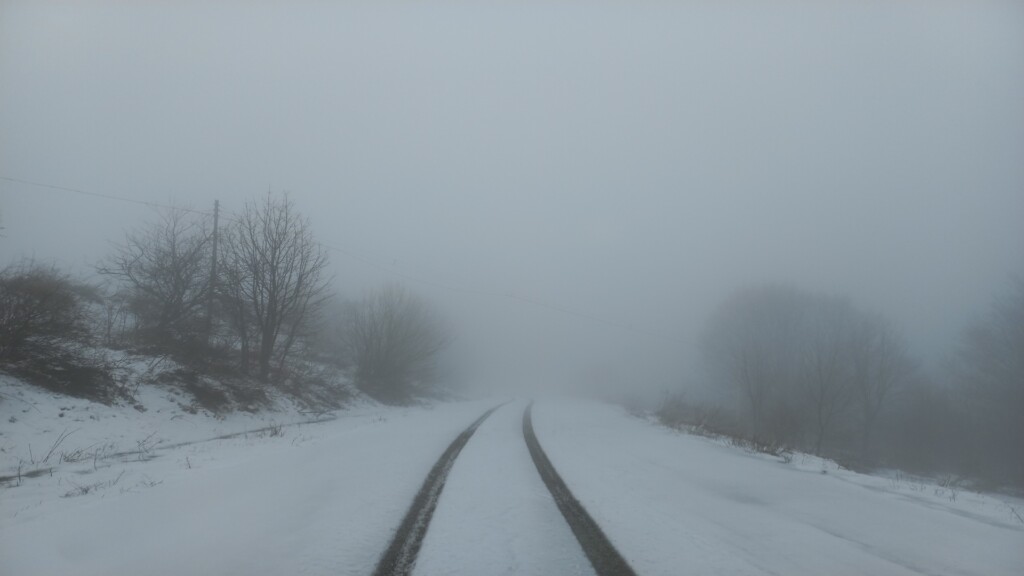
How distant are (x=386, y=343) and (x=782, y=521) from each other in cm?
3007

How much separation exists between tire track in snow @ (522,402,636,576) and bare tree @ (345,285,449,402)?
Result: 85.1 ft

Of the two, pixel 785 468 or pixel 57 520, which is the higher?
pixel 785 468

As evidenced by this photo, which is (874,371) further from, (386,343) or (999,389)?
(386,343)

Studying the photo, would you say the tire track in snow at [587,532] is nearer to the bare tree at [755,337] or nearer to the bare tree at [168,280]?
the bare tree at [168,280]

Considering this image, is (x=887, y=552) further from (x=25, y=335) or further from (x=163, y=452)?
(x=25, y=335)

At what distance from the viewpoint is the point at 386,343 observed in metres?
33.6

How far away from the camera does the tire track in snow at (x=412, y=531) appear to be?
399cm

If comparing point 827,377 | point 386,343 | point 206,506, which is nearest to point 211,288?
point 386,343

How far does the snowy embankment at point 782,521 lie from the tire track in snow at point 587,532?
107 millimetres

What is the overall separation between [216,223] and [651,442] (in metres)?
22.1

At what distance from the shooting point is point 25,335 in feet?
40.0

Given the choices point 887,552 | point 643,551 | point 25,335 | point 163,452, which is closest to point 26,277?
point 25,335

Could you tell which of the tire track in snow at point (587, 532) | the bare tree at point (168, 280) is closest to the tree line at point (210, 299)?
the bare tree at point (168, 280)

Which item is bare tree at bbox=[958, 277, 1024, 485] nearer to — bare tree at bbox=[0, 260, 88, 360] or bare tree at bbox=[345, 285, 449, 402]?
bare tree at bbox=[345, 285, 449, 402]
